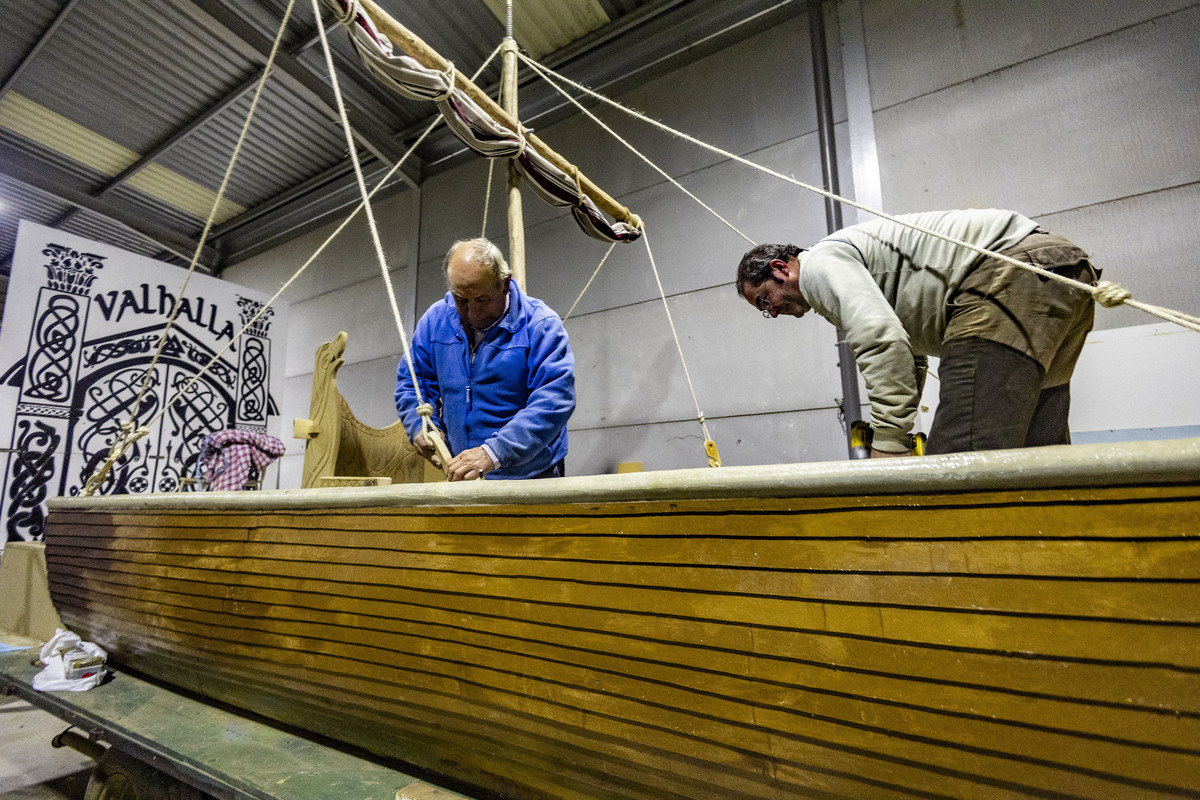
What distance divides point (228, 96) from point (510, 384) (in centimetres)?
489

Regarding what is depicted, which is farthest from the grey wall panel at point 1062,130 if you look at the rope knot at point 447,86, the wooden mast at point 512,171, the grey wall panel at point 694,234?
the rope knot at point 447,86

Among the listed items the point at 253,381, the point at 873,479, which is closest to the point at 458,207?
the point at 253,381

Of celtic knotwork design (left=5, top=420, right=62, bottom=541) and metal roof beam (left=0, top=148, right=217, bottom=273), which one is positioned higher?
metal roof beam (left=0, top=148, right=217, bottom=273)

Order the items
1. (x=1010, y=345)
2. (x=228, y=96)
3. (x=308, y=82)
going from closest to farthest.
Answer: (x=1010, y=345), (x=308, y=82), (x=228, y=96)

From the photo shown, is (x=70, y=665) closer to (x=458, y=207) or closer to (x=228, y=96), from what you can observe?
(x=458, y=207)

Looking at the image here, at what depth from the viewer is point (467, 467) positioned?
1.24 metres

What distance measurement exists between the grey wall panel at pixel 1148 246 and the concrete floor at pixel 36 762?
4265 millimetres

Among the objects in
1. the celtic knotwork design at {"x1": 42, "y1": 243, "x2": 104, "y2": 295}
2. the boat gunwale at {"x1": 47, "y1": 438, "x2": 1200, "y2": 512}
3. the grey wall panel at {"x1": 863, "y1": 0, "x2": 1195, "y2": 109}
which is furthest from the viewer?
the celtic knotwork design at {"x1": 42, "y1": 243, "x2": 104, "y2": 295}

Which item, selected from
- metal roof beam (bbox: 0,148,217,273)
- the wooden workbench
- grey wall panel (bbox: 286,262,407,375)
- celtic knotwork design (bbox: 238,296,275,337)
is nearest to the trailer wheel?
the wooden workbench

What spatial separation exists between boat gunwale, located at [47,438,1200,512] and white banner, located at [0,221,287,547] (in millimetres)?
4153

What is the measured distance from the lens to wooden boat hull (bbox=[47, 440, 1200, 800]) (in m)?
0.48

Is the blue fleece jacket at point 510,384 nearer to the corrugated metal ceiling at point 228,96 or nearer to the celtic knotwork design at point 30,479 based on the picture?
the corrugated metal ceiling at point 228,96

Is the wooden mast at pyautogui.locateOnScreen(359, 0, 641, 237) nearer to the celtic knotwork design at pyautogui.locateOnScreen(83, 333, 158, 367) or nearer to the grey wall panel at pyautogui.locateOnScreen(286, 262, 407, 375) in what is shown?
the grey wall panel at pyautogui.locateOnScreen(286, 262, 407, 375)

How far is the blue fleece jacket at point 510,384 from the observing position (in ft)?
4.65
